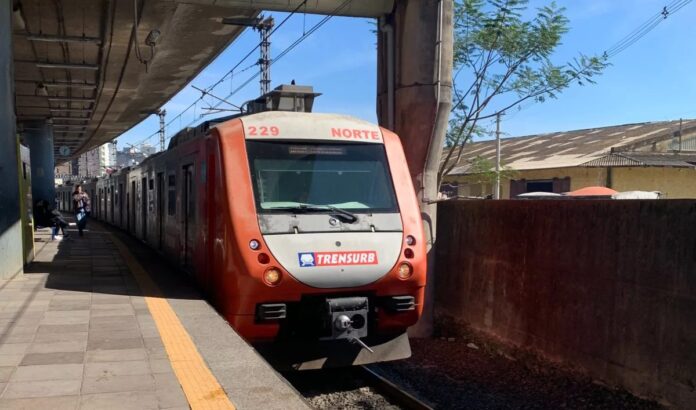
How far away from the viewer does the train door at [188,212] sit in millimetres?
7840

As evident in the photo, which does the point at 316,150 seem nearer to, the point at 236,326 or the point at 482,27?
the point at 236,326

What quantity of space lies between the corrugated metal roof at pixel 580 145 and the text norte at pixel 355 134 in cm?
1842

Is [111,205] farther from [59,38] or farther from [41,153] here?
[59,38]

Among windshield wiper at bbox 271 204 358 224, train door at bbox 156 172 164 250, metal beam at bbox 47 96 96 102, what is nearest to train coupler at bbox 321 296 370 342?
windshield wiper at bbox 271 204 358 224

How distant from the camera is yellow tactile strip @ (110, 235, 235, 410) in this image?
12.8ft

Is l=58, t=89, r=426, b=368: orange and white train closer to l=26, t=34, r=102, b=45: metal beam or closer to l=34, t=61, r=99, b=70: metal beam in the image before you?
l=26, t=34, r=102, b=45: metal beam

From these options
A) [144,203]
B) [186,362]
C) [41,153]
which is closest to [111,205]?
[41,153]

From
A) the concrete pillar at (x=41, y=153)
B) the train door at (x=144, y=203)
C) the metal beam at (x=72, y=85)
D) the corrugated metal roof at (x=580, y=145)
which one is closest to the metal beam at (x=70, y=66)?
the metal beam at (x=72, y=85)

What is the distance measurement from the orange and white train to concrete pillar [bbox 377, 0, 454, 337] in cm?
358

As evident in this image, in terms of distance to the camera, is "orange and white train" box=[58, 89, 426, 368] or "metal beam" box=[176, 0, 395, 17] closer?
"orange and white train" box=[58, 89, 426, 368]

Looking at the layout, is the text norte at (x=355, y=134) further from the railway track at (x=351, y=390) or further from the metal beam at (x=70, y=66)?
the metal beam at (x=70, y=66)

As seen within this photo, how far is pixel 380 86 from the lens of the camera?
37.8 ft

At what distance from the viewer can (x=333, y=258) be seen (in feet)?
19.5

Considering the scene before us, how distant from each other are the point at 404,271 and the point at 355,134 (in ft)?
5.53
